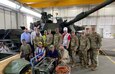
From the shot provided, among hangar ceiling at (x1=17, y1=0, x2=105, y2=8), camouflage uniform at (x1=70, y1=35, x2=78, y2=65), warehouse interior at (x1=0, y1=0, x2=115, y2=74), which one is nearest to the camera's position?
camouflage uniform at (x1=70, y1=35, x2=78, y2=65)

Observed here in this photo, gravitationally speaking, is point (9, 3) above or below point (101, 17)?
below

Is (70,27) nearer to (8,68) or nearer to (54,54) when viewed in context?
(54,54)

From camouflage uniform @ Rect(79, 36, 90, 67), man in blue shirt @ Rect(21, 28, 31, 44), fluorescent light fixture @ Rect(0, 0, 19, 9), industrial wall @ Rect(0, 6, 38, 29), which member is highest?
fluorescent light fixture @ Rect(0, 0, 19, 9)

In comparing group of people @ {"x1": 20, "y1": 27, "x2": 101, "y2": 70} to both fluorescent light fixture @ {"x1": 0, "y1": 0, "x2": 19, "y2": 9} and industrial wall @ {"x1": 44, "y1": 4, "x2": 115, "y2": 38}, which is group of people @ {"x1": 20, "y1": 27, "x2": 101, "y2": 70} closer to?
fluorescent light fixture @ {"x1": 0, "y1": 0, "x2": 19, "y2": 9}

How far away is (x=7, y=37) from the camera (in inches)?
374

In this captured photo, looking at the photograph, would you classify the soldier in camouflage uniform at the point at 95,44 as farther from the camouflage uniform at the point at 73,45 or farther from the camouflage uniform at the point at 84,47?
the camouflage uniform at the point at 73,45

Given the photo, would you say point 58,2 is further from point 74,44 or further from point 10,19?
point 10,19

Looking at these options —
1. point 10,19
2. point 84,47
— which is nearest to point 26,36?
point 84,47

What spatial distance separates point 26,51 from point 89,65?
8.78 feet

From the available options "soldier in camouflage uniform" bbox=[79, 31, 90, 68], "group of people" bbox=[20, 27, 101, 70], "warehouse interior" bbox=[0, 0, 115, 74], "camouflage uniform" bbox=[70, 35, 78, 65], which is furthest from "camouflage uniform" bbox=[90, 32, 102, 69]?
"camouflage uniform" bbox=[70, 35, 78, 65]

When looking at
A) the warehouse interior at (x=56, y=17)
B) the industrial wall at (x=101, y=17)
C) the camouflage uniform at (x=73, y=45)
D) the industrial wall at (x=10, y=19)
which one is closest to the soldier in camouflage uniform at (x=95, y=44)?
the warehouse interior at (x=56, y=17)

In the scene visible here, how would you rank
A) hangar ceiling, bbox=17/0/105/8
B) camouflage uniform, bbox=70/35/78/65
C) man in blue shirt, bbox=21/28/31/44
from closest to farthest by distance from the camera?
camouflage uniform, bbox=70/35/78/65 < man in blue shirt, bbox=21/28/31/44 < hangar ceiling, bbox=17/0/105/8

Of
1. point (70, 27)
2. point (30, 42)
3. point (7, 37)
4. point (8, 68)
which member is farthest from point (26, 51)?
point (7, 37)

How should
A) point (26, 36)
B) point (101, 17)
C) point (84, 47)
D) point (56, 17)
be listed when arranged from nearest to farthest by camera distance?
point (84, 47) → point (26, 36) → point (56, 17) → point (101, 17)
